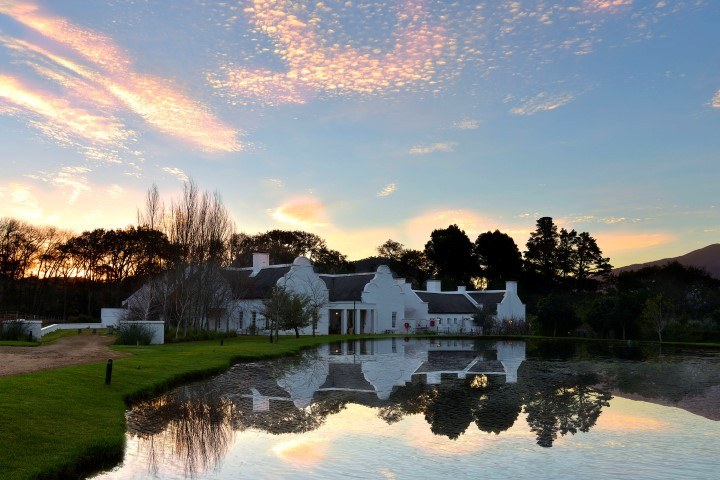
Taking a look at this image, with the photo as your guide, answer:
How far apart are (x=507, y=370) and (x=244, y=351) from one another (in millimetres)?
14038

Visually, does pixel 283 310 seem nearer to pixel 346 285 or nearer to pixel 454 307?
pixel 346 285

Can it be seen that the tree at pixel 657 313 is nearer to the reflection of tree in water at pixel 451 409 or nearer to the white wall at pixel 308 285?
the white wall at pixel 308 285

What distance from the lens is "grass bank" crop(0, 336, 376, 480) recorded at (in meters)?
10.9

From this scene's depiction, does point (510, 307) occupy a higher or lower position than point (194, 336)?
higher

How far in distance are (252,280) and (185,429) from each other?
47039mm

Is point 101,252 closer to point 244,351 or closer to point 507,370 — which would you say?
point 244,351

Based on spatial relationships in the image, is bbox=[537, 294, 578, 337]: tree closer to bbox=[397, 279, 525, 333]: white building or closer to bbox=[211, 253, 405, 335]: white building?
bbox=[397, 279, 525, 333]: white building

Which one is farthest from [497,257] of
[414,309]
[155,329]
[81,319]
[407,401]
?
[407,401]

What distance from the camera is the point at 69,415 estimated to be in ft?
46.0

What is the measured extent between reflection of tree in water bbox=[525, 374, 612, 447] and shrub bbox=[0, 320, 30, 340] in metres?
27.7

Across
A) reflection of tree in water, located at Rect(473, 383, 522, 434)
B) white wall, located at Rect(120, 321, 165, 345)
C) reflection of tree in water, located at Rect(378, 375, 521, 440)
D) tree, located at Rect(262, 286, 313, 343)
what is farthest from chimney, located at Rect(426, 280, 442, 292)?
reflection of tree in water, located at Rect(473, 383, 522, 434)

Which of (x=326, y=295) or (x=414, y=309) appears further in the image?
(x=414, y=309)

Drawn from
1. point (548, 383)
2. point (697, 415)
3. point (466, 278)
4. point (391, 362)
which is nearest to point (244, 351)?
point (391, 362)

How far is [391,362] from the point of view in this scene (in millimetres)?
32438
